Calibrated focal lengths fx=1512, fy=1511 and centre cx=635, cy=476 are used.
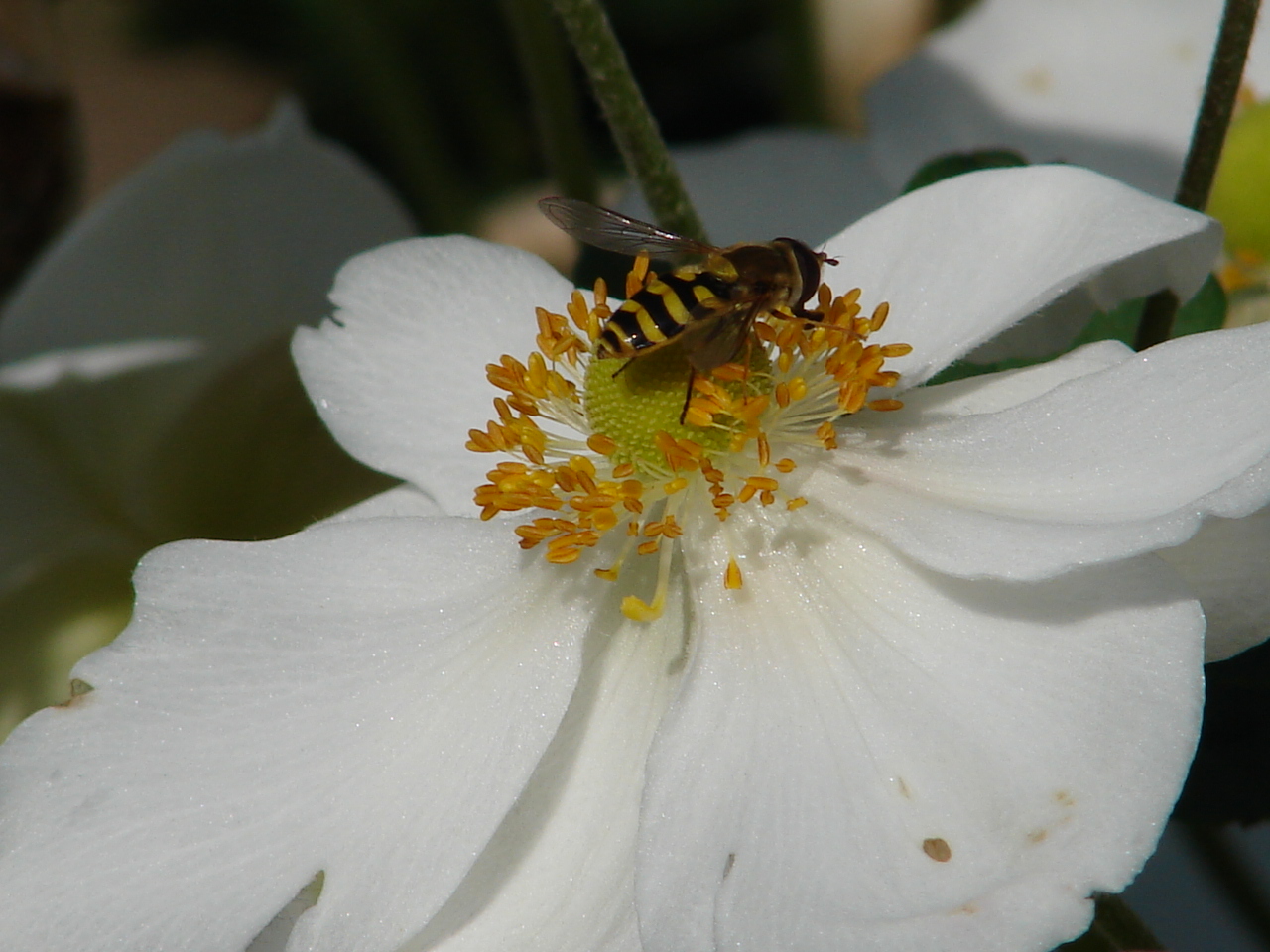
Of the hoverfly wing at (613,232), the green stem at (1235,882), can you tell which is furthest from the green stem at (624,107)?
the green stem at (1235,882)

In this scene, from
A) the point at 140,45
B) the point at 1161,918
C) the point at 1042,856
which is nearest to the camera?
the point at 1042,856

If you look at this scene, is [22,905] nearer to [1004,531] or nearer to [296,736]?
[296,736]

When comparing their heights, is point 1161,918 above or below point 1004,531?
below

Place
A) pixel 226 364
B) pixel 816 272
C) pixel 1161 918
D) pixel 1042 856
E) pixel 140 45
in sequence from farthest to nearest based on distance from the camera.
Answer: pixel 140 45 < pixel 226 364 < pixel 1161 918 < pixel 816 272 < pixel 1042 856

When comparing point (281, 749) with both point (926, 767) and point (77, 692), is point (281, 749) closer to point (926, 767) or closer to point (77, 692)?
point (77, 692)

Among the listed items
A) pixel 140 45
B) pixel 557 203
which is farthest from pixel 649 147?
pixel 140 45

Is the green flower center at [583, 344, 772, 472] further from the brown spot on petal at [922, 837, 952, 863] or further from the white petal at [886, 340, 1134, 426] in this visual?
the brown spot on petal at [922, 837, 952, 863]

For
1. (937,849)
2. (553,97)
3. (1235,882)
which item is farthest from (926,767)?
(553,97)
